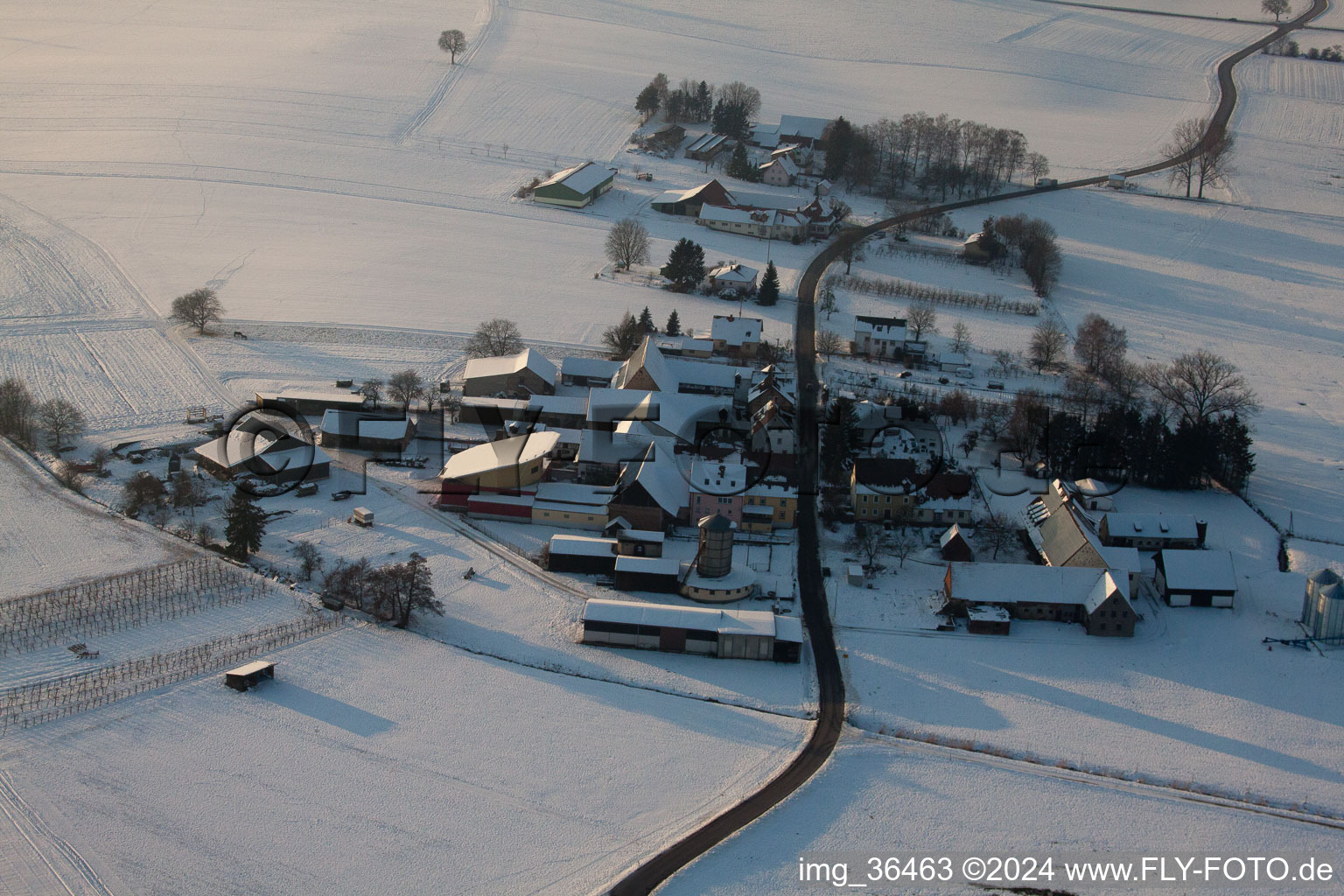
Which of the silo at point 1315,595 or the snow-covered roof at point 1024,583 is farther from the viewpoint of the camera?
the snow-covered roof at point 1024,583

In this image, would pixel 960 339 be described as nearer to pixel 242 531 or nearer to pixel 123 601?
pixel 242 531

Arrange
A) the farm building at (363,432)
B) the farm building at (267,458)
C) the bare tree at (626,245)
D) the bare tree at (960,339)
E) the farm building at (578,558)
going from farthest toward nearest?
1. the bare tree at (626,245)
2. the bare tree at (960,339)
3. the farm building at (363,432)
4. the farm building at (267,458)
5. the farm building at (578,558)

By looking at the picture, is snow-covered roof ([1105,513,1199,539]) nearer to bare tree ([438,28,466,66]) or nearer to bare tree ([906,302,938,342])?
bare tree ([906,302,938,342])

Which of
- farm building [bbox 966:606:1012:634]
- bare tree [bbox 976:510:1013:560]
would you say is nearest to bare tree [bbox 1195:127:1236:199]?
bare tree [bbox 976:510:1013:560]

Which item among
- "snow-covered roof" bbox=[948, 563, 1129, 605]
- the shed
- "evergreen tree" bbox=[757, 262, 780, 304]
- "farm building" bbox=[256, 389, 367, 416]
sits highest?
"evergreen tree" bbox=[757, 262, 780, 304]

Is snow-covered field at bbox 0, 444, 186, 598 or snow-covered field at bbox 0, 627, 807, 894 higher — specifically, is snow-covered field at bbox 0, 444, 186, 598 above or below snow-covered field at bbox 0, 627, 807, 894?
above

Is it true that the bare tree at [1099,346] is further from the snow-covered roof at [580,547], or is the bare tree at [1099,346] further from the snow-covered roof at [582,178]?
the snow-covered roof at [582,178]

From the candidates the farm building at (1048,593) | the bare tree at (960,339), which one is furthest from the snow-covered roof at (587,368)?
the farm building at (1048,593)
